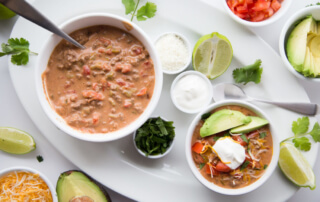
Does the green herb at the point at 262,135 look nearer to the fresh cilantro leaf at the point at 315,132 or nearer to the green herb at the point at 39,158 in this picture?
the fresh cilantro leaf at the point at 315,132

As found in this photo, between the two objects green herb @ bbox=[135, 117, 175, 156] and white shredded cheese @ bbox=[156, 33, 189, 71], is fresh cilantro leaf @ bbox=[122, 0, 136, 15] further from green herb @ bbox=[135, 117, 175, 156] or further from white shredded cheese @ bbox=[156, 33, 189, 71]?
green herb @ bbox=[135, 117, 175, 156]

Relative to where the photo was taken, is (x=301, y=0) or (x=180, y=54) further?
(x=301, y=0)

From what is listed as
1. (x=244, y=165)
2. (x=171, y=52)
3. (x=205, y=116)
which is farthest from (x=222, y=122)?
(x=171, y=52)

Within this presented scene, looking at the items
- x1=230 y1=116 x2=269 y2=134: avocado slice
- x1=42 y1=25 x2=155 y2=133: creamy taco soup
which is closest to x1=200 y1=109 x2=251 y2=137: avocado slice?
x1=230 y1=116 x2=269 y2=134: avocado slice

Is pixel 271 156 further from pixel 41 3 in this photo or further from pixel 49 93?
pixel 41 3

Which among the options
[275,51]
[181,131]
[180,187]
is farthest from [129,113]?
[275,51]
